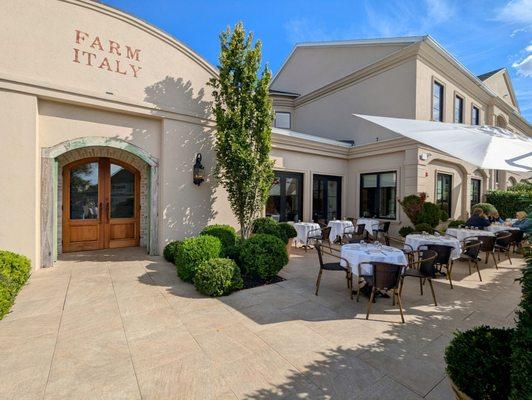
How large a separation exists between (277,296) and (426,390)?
2.60 meters

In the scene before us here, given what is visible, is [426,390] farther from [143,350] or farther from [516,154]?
[516,154]

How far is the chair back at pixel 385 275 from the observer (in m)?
3.89

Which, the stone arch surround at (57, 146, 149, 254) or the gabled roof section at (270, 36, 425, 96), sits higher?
the gabled roof section at (270, 36, 425, 96)

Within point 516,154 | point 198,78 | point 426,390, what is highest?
point 198,78

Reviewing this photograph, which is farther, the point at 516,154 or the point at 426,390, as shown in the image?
the point at 516,154

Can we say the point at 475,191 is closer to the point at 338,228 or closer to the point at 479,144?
the point at 338,228

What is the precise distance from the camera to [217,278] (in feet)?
15.4

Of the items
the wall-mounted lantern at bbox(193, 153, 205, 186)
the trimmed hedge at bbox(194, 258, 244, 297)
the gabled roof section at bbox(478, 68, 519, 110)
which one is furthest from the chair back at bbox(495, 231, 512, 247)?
the gabled roof section at bbox(478, 68, 519, 110)

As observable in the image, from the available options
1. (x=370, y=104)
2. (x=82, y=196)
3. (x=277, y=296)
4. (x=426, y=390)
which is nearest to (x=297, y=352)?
(x=426, y=390)

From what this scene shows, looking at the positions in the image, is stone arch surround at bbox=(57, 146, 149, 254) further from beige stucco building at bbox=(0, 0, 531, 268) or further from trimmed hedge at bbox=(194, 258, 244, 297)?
trimmed hedge at bbox=(194, 258, 244, 297)

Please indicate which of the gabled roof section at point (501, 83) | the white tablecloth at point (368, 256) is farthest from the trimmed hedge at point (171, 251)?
the gabled roof section at point (501, 83)

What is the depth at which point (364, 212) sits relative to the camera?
11.9 meters

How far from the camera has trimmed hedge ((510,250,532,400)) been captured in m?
1.58

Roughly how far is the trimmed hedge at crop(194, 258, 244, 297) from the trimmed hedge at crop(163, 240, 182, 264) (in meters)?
1.97
